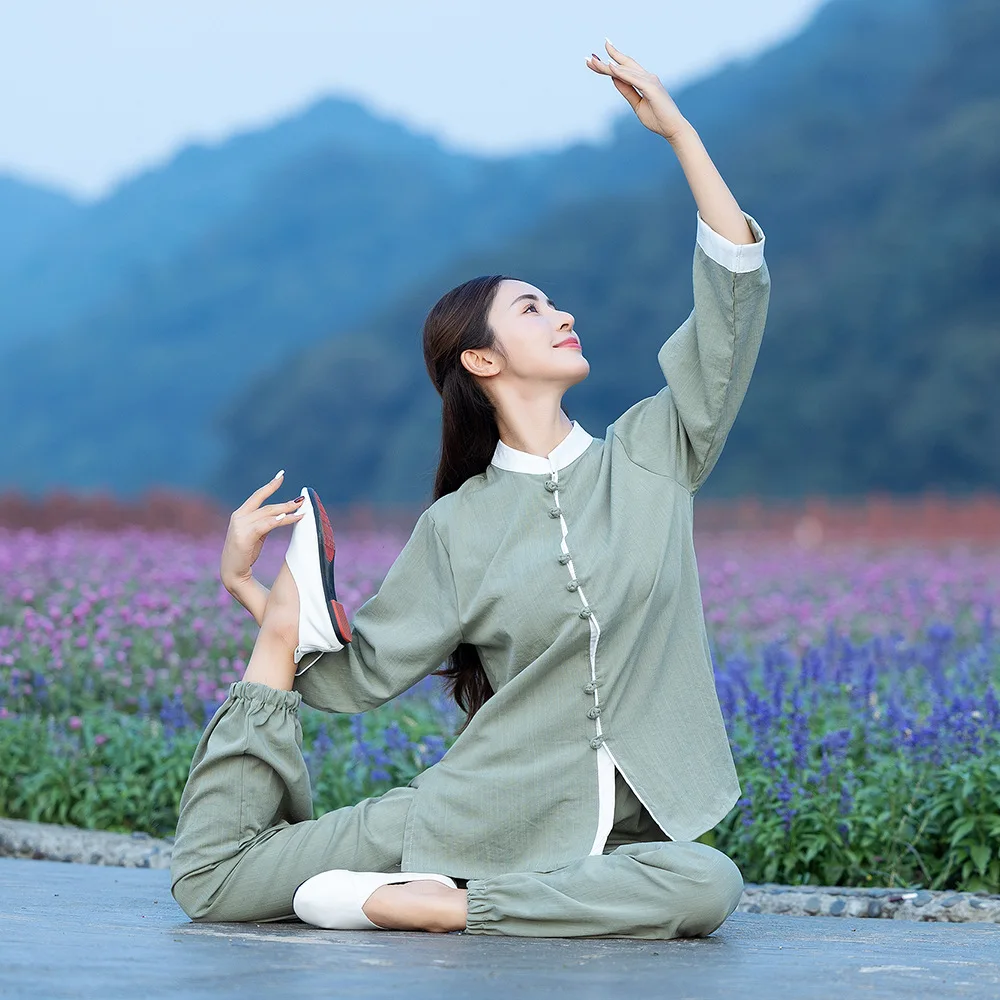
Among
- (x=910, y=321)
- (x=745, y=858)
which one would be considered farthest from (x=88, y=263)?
(x=745, y=858)

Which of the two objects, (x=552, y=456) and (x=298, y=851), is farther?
(x=552, y=456)

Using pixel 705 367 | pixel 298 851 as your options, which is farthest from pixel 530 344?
pixel 298 851

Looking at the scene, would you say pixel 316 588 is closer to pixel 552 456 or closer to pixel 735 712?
pixel 552 456

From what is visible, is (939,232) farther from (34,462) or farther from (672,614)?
(672,614)

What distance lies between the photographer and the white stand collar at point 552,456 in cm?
282

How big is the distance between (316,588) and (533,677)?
40 centimetres

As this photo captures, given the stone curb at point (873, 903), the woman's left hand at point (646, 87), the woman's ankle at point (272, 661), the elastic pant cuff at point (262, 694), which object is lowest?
the stone curb at point (873, 903)

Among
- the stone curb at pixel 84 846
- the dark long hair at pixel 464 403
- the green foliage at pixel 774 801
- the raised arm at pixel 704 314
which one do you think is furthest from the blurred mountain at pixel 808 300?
the raised arm at pixel 704 314

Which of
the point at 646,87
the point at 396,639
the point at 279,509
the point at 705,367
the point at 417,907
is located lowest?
the point at 417,907

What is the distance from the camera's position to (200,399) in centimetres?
2236

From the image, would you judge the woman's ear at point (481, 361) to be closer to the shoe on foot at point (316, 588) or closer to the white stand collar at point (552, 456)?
the white stand collar at point (552, 456)

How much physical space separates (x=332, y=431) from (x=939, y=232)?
7.79 m

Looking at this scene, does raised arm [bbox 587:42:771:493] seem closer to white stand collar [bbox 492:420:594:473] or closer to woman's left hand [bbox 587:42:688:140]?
woman's left hand [bbox 587:42:688:140]

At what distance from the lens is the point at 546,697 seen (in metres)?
2.64
